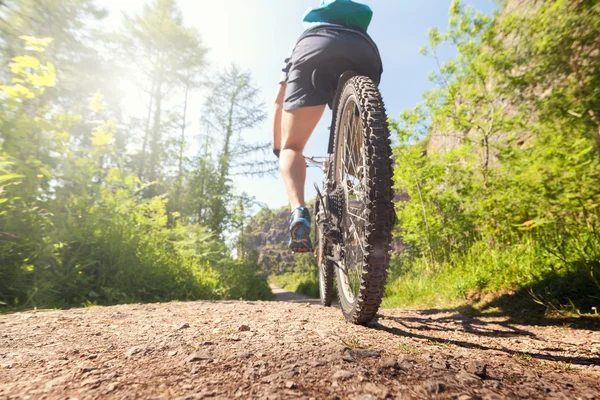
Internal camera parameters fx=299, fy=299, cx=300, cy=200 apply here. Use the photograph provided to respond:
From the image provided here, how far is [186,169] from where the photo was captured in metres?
13.2

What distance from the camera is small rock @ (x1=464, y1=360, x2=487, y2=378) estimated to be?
809 mm

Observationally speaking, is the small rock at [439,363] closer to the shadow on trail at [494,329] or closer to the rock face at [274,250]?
the shadow on trail at [494,329]

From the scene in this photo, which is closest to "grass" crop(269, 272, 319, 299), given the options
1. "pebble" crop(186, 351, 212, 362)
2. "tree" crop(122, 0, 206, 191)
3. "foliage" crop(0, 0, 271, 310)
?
"tree" crop(122, 0, 206, 191)

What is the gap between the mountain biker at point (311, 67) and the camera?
202cm

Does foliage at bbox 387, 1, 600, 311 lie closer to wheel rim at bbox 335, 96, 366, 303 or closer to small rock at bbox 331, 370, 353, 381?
wheel rim at bbox 335, 96, 366, 303

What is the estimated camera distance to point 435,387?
70 centimetres

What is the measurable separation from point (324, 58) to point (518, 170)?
4.05 meters

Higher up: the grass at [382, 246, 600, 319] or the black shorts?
the black shorts

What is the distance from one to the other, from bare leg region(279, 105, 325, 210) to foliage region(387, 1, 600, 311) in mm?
1923

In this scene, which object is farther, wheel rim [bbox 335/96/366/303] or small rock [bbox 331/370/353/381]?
wheel rim [bbox 335/96/366/303]

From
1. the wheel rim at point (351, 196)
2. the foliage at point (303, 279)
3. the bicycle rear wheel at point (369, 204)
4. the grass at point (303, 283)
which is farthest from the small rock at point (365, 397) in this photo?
the grass at point (303, 283)

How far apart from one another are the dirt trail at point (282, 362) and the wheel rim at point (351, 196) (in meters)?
0.40

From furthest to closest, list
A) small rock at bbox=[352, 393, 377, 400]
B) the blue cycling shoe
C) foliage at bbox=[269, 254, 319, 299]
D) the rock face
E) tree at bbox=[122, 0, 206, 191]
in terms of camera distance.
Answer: the rock face
foliage at bbox=[269, 254, 319, 299]
tree at bbox=[122, 0, 206, 191]
the blue cycling shoe
small rock at bbox=[352, 393, 377, 400]

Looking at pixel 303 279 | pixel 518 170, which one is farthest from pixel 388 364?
pixel 303 279
